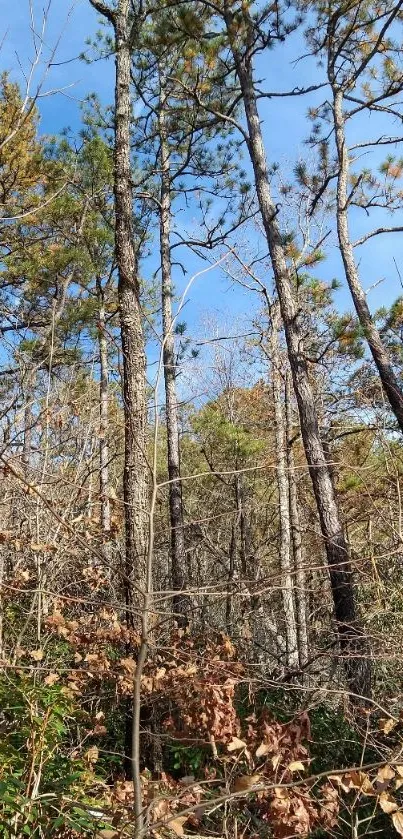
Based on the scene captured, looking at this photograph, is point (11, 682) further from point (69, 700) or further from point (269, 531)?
point (269, 531)

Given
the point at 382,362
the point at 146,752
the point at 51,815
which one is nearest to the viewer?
the point at 51,815

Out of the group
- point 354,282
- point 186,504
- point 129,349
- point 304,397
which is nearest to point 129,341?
point 129,349

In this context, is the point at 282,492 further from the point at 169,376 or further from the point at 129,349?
the point at 129,349

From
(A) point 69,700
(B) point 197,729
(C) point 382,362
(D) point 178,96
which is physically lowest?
(B) point 197,729

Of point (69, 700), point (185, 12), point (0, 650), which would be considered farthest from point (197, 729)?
point (185, 12)

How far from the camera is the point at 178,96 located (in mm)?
8781

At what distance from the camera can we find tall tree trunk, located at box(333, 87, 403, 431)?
7.20 meters

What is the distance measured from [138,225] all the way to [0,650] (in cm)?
815

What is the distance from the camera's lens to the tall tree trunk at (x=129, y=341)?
4.16m

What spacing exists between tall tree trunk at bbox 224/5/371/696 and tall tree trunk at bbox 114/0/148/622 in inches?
70.5

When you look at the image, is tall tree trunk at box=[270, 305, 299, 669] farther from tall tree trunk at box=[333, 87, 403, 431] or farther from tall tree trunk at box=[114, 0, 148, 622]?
tall tree trunk at box=[114, 0, 148, 622]

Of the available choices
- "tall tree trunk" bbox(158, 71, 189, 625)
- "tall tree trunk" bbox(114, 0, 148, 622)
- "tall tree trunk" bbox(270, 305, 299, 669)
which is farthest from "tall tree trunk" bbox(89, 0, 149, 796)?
"tall tree trunk" bbox(270, 305, 299, 669)

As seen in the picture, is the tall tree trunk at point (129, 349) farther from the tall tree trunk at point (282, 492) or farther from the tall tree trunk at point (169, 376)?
the tall tree trunk at point (282, 492)

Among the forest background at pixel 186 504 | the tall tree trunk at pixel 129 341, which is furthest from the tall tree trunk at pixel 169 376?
the tall tree trunk at pixel 129 341
